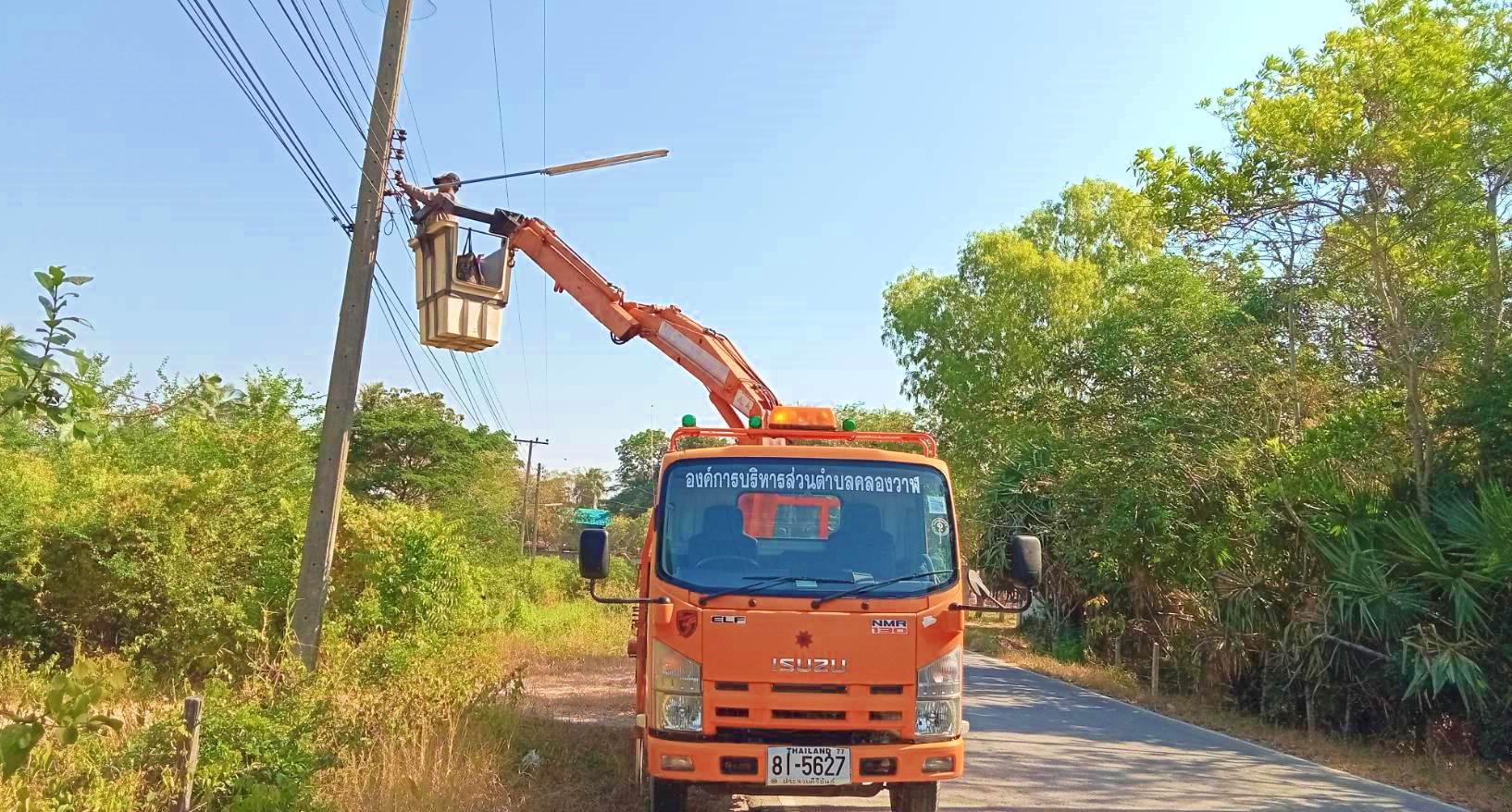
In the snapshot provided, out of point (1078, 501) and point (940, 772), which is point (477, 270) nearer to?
point (940, 772)

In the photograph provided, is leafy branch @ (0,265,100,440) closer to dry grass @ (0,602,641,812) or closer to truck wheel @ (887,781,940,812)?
dry grass @ (0,602,641,812)

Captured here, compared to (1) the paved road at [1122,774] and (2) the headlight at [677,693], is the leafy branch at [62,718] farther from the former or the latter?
(1) the paved road at [1122,774]

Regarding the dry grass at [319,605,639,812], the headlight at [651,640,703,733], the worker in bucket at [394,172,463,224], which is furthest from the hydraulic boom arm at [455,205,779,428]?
the headlight at [651,640,703,733]

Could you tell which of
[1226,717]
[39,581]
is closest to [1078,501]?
[1226,717]

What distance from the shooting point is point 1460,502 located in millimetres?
11984

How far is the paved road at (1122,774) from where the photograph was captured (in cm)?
856

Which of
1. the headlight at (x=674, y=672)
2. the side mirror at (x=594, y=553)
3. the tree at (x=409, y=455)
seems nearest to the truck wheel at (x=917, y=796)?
the headlight at (x=674, y=672)

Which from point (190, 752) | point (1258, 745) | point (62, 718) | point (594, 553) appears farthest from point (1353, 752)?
point (62, 718)

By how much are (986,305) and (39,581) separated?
2369 centimetres

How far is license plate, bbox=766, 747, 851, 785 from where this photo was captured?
6.00 m

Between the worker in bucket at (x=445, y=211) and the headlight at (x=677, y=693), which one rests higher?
the worker in bucket at (x=445, y=211)

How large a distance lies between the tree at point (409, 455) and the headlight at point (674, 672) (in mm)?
22006

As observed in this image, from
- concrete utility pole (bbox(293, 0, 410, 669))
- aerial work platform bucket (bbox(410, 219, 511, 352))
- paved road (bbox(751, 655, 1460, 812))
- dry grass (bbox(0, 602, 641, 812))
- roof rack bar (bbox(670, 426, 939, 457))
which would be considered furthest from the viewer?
aerial work platform bucket (bbox(410, 219, 511, 352))

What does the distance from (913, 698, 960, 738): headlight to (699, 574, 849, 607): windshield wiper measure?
0.85 meters
